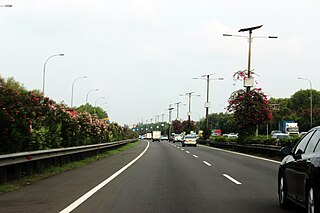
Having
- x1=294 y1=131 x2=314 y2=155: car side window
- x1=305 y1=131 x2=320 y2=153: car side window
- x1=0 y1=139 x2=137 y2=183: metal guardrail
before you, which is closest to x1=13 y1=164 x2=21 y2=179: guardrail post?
x1=0 y1=139 x2=137 y2=183: metal guardrail

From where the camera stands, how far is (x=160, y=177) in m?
14.4

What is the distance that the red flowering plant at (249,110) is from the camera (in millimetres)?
34969

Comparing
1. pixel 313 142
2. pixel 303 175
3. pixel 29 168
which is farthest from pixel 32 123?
pixel 303 175

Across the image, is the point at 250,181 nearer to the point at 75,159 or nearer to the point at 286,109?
the point at 75,159

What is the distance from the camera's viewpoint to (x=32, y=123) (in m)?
15.4

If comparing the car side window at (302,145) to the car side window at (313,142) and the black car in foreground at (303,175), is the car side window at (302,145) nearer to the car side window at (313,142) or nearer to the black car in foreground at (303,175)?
the black car in foreground at (303,175)

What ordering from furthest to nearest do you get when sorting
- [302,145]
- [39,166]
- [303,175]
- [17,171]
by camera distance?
[39,166]
[17,171]
[302,145]
[303,175]

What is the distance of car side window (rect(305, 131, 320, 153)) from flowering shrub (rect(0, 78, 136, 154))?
29.5ft

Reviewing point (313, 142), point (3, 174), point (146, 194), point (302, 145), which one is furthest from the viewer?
point (3, 174)

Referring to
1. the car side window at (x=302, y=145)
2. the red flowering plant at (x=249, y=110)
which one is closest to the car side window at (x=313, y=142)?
the car side window at (x=302, y=145)

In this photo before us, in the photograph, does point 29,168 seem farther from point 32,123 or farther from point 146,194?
point 146,194

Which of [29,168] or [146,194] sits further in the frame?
[29,168]

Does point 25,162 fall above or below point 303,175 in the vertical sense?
below

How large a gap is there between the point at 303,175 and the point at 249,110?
93.7 feet
